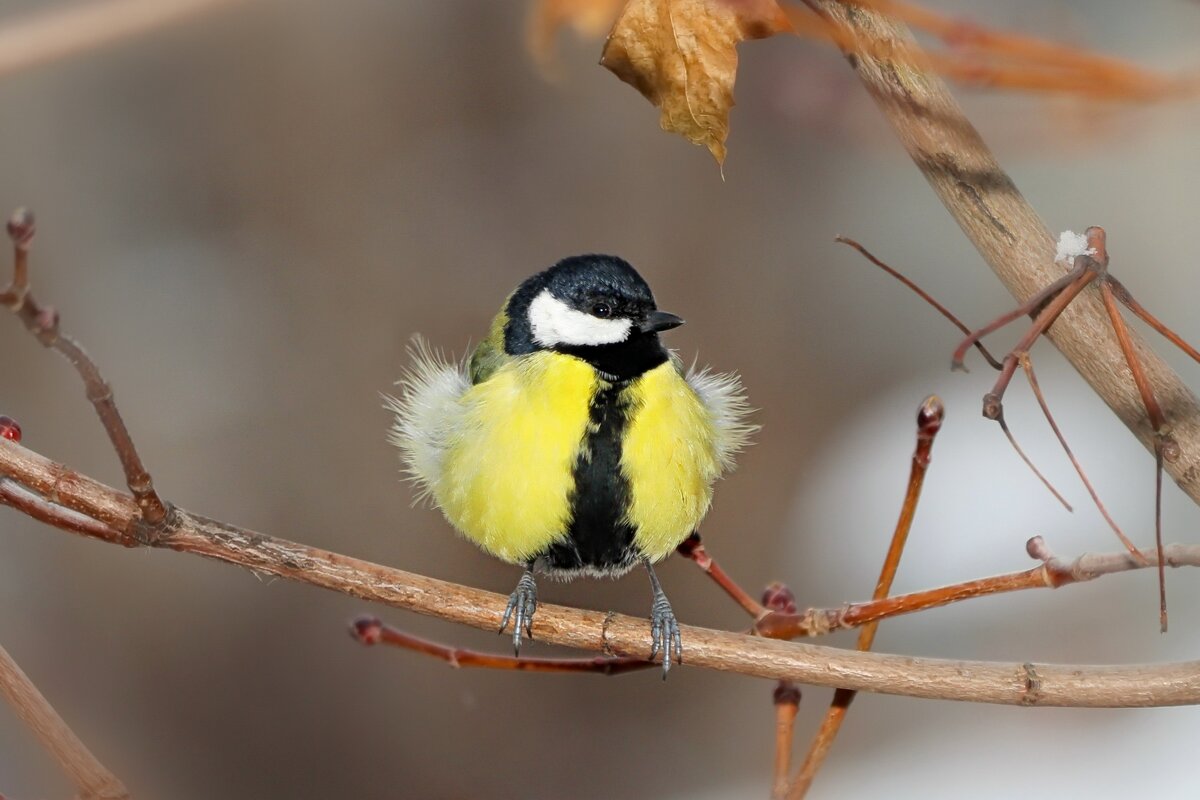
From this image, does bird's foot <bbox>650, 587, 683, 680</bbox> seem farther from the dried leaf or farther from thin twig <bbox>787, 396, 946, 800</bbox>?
the dried leaf

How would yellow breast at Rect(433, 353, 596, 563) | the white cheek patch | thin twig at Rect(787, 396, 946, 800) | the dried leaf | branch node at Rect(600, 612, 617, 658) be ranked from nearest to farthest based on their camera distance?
the dried leaf, thin twig at Rect(787, 396, 946, 800), branch node at Rect(600, 612, 617, 658), yellow breast at Rect(433, 353, 596, 563), the white cheek patch

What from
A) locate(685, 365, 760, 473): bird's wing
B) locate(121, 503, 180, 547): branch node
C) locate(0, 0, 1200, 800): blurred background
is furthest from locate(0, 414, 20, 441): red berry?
locate(0, 0, 1200, 800): blurred background

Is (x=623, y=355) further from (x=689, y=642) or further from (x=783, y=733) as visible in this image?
(x=783, y=733)

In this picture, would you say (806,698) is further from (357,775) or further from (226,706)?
(226,706)

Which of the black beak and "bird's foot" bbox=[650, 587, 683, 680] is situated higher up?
the black beak

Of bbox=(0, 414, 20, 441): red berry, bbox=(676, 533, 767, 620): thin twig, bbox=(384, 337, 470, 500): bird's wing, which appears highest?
bbox=(384, 337, 470, 500): bird's wing
